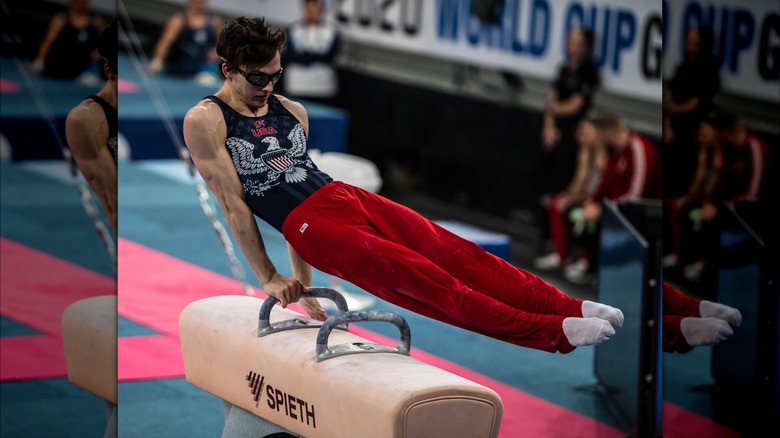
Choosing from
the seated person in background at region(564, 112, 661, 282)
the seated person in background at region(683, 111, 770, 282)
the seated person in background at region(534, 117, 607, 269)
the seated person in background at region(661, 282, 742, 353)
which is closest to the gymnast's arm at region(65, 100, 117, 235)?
the seated person in background at region(661, 282, 742, 353)

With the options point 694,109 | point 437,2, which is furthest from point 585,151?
point 694,109

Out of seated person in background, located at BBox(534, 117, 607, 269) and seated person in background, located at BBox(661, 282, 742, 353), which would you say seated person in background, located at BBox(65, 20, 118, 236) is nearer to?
seated person in background, located at BBox(661, 282, 742, 353)

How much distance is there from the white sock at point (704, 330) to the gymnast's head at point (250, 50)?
5.71 feet

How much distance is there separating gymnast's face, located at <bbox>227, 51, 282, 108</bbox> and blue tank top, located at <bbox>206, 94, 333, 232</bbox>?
0.06m

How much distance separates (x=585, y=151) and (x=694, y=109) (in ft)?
12.1

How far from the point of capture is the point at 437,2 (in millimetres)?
9703

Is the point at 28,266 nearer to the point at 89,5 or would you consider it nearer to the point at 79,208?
the point at 79,208

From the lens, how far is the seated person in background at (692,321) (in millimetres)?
4066

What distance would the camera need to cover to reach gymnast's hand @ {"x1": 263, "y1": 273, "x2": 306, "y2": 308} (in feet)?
12.2

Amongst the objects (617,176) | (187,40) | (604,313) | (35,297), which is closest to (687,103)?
(604,313)

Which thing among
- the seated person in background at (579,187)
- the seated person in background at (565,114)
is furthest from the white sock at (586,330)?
the seated person in background at (565,114)

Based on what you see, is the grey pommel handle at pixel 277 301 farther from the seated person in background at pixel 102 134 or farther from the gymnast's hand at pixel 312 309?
the seated person in background at pixel 102 134

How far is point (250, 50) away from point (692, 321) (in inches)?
73.1

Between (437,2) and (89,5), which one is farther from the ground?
(89,5)
